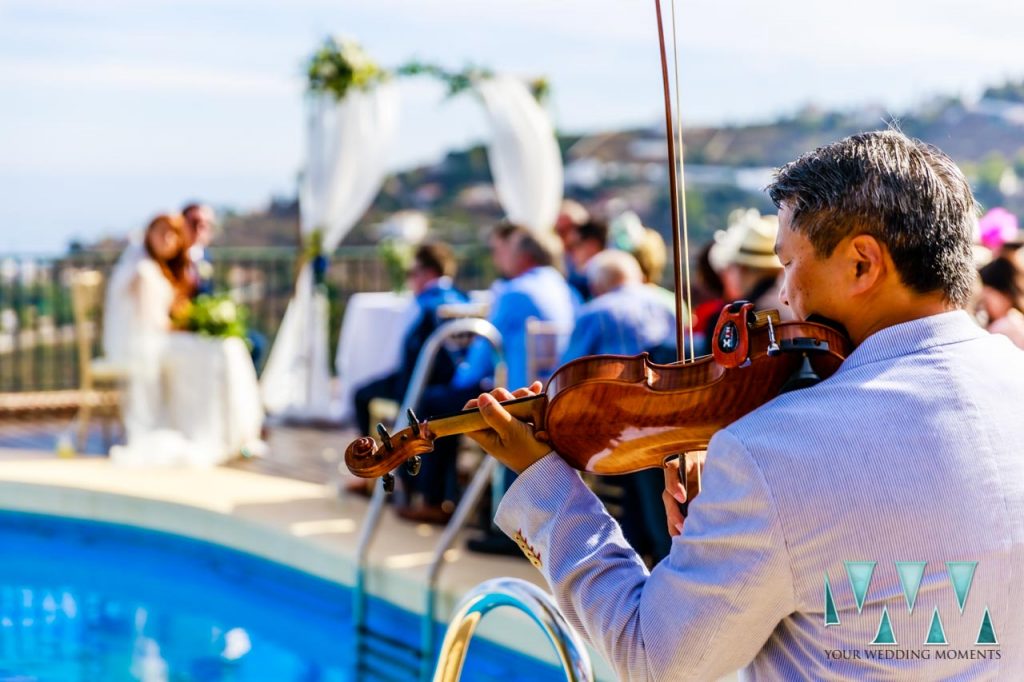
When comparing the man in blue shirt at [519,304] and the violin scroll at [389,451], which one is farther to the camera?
the man in blue shirt at [519,304]

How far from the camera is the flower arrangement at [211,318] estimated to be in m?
6.93

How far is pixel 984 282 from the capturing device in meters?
3.74

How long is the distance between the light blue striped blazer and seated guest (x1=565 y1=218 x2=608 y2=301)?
493cm

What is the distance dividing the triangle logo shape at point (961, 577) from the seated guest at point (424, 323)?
440cm

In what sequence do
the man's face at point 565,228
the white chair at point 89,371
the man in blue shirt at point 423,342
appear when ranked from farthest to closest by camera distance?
the white chair at point 89,371
the man's face at point 565,228
the man in blue shirt at point 423,342

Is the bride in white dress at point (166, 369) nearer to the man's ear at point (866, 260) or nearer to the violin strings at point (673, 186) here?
the violin strings at point (673, 186)

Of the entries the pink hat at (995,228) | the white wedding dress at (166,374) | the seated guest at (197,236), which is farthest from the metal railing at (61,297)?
the pink hat at (995,228)

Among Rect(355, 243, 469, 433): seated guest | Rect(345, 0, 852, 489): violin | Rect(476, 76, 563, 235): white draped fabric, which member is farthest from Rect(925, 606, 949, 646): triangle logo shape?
Rect(476, 76, 563, 235): white draped fabric

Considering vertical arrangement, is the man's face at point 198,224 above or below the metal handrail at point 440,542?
above

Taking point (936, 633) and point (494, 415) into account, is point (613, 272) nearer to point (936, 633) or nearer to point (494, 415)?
point (494, 415)

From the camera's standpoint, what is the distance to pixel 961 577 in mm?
1116

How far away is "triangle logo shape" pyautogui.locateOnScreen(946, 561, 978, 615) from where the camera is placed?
3.64 feet

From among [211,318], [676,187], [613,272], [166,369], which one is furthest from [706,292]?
[166,369]

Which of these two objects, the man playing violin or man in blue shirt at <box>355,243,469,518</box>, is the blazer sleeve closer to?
the man playing violin
